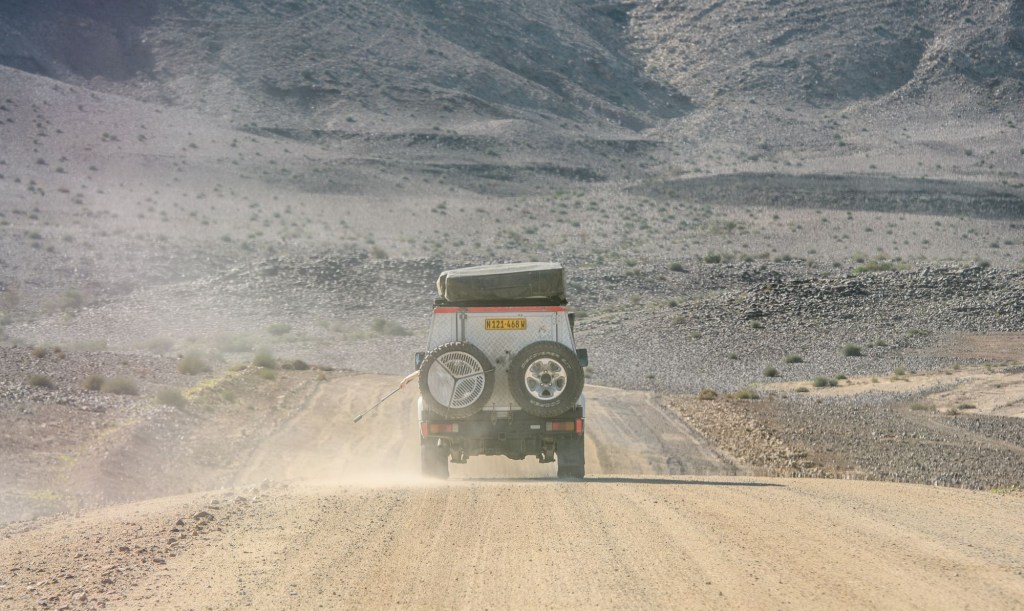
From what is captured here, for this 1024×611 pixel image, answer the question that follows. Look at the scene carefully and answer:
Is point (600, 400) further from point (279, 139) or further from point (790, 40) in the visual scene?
point (790, 40)

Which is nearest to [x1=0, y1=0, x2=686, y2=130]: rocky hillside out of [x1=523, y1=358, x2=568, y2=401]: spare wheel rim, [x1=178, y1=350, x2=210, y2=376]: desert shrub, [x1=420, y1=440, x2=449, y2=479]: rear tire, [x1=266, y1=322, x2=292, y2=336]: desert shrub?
[x1=266, y1=322, x2=292, y2=336]: desert shrub

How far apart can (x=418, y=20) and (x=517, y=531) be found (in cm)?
10140

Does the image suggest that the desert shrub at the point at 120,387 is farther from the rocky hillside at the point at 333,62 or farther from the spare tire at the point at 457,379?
the rocky hillside at the point at 333,62

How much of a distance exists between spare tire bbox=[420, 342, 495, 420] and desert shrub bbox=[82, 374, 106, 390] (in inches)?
472

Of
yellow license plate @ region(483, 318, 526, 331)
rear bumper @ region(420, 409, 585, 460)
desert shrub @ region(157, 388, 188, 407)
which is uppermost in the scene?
yellow license plate @ region(483, 318, 526, 331)

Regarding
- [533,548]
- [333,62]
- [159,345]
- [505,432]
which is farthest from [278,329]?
[333,62]

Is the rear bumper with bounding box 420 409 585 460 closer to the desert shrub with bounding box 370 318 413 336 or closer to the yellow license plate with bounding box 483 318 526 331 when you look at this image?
the yellow license plate with bounding box 483 318 526 331

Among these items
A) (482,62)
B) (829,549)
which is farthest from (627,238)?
(829,549)

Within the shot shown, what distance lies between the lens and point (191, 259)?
5741cm

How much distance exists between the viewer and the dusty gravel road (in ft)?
27.9

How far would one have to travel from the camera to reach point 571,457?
15172mm

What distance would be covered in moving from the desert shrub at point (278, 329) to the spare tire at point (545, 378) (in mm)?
34036

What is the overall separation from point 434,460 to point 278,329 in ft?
108

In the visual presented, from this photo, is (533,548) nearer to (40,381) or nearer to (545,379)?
(545,379)
